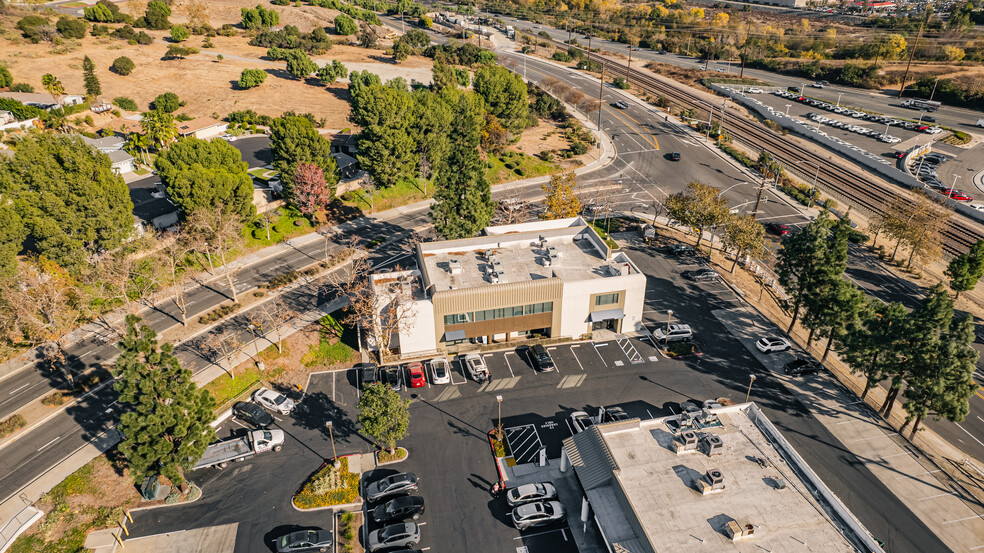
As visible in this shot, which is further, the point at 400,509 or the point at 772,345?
the point at 772,345

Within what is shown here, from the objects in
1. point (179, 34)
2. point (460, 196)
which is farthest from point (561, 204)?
point (179, 34)

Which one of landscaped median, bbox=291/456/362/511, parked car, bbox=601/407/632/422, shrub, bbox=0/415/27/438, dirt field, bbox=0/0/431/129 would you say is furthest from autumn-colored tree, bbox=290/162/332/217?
parked car, bbox=601/407/632/422

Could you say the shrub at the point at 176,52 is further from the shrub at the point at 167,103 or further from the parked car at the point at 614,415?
the parked car at the point at 614,415

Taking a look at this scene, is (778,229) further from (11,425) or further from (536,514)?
(11,425)

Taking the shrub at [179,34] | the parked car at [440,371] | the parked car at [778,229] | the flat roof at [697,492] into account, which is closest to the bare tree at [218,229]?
the parked car at [440,371]

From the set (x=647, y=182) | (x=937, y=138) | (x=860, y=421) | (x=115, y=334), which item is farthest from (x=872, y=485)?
(x=937, y=138)

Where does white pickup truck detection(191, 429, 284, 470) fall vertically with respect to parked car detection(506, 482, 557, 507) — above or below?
Result: below

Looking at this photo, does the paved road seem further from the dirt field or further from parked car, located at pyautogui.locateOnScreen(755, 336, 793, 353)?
the dirt field
